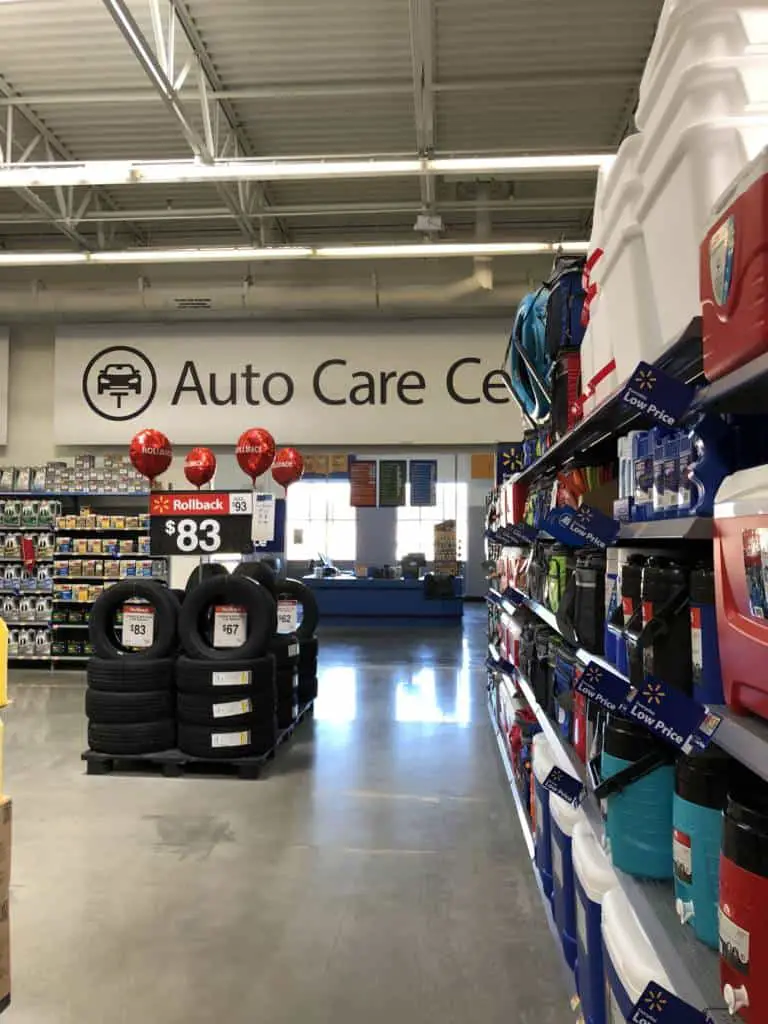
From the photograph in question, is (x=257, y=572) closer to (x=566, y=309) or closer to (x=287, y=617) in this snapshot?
(x=287, y=617)

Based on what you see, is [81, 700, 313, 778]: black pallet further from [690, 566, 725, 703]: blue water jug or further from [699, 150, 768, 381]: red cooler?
[699, 150, 768, 381]: red cooler

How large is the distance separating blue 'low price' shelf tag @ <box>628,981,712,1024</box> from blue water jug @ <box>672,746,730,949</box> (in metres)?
0.21

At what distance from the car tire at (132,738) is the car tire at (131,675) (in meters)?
0.24

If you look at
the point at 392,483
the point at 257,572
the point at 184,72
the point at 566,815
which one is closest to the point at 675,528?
the point at 566,815

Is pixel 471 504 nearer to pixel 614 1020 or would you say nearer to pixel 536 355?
pixel 536 355

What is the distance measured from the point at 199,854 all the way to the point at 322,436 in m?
A: 7.06

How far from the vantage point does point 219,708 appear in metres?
5.06

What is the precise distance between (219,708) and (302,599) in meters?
2.00

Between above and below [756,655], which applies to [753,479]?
above

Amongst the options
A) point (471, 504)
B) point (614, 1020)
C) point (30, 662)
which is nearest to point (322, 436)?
point (30, 662)

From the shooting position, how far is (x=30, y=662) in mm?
9633

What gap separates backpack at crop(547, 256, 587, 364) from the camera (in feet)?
9.66

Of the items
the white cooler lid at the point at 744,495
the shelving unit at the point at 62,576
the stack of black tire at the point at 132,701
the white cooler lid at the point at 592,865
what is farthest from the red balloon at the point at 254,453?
the white cooler lid at the point at 744,495

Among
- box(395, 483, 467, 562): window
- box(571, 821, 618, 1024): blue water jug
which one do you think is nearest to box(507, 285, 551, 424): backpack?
box(571, 821, 618, 1024): blue water jug
